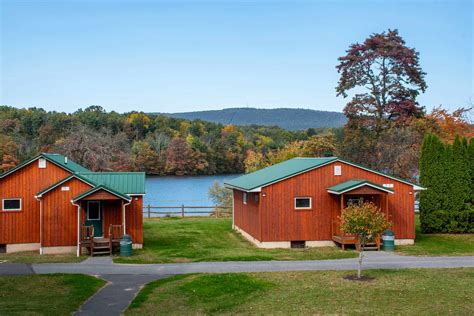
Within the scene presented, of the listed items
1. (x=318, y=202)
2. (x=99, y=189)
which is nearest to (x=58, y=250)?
(x=99, y=189)

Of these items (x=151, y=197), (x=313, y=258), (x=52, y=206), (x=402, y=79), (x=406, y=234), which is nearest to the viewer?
(x=313, y=258)

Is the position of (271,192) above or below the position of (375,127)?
below

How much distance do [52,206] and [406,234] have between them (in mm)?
15547

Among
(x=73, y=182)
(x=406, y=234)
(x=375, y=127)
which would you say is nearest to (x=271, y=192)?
(x=406, y=234)

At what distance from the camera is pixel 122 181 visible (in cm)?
2617

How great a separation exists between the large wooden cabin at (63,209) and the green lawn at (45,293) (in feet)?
19.1

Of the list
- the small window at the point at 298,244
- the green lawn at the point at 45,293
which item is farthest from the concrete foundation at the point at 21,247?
the small window at the point at 298,244

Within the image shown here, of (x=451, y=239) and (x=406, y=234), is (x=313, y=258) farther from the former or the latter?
(x=451, y=239)

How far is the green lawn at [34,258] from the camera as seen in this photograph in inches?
864

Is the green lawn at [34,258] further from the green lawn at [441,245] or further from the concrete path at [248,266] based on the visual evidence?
the green lawn at [441,245]

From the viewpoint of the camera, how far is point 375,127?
42.2 m

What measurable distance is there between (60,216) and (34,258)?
91.9 inches

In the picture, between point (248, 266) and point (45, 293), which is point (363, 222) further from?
point (45, 293)

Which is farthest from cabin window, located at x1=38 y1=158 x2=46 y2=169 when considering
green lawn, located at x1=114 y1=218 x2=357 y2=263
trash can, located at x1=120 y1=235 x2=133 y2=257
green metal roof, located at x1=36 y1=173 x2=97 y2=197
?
green lawn, located at x1=114 y1=218 x2=357 y2=263
